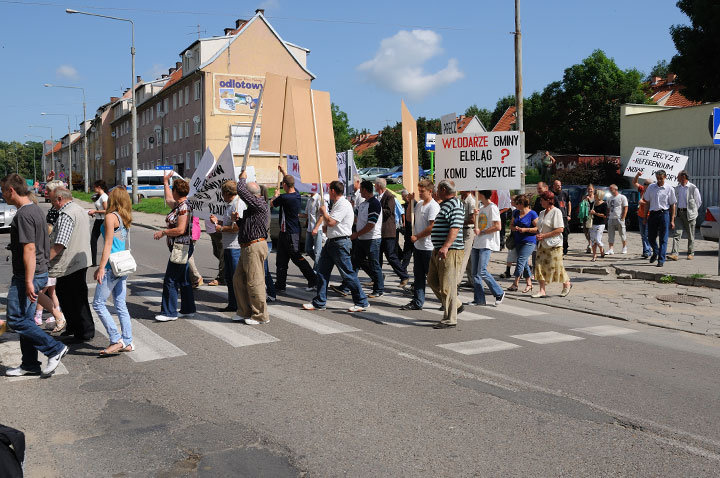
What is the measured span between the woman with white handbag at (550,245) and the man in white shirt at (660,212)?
3.77 metres

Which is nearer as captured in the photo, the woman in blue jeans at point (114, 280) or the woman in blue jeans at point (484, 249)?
the woman in blue jeans at point (114, 280)

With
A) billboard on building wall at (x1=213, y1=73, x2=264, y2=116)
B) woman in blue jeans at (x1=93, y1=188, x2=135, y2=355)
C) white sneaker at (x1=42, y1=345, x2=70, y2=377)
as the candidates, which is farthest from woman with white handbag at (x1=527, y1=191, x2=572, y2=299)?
billboard on building wall at (x1=213, y1=73, x2=264, y2=116)

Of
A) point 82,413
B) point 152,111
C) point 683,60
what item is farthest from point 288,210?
point 152,111

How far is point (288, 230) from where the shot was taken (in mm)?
10438

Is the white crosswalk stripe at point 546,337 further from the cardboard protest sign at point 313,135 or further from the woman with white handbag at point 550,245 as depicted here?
the cardboard protest sign at point 313,135

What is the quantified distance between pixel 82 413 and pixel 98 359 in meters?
1.63

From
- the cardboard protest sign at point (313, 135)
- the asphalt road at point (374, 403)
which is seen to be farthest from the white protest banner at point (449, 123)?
the asphalt road at point (374, 403)

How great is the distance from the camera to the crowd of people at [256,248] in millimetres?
5797

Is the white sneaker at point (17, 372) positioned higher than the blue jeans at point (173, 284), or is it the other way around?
the blue jeans at point (173, 284)

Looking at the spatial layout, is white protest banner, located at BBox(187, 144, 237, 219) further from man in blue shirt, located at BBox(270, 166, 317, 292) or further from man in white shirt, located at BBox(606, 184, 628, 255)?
man in white shirt, located at BBox(606, 184, 628, 255)

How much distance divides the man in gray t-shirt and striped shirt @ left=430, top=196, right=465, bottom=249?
169 inches

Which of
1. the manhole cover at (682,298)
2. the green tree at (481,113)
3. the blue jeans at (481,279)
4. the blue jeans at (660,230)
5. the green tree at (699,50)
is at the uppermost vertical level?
the green tree at (481,113)

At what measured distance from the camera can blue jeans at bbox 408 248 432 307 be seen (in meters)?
8.96

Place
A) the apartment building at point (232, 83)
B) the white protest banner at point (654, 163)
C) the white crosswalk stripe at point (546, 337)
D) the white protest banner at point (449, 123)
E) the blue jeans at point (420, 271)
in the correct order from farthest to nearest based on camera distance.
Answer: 1. the apartment building at point (232, 83)
2. the white protest banner at point (654, 163)
3. the white protest banner at point (449, 123)
4. the blue jeans at point (420, 271)
5. the white crosswalk stripe at point (546, 337)
